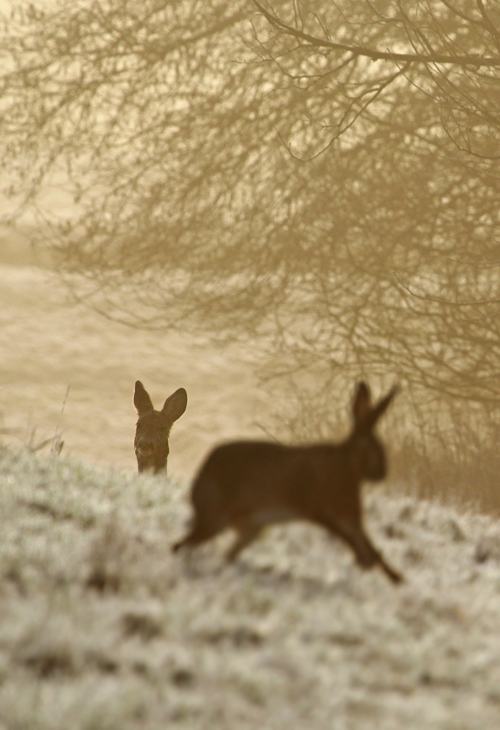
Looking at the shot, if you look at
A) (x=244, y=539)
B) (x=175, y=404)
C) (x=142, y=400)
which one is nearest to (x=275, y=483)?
(x=244, y=539)

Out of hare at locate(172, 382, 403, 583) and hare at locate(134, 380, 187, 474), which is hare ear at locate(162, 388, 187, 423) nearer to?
hare at locate(134, 380, 187, 474)

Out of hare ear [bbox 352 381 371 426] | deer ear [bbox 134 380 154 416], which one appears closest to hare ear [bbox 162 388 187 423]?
deer ear [bbox 134 380 154 416]

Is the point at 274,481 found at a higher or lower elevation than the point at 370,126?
lower

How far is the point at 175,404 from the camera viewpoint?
24.8 feet

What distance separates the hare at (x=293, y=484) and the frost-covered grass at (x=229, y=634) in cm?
30

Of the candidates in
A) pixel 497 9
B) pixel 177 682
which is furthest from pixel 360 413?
pixel 497 9

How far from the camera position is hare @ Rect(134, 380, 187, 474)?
24.7ft

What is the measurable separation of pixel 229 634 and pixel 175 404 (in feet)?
14.0

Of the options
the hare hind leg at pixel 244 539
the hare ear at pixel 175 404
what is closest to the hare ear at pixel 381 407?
the hare hind leg at pixel 244 539

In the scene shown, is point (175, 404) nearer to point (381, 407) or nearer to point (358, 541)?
point (358, 541)

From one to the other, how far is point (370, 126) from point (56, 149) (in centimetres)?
405

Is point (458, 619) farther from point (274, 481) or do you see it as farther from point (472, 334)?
point (472, 334)

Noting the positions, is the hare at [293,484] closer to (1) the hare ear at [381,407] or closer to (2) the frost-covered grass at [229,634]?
(1) the hare ear at [381,407]

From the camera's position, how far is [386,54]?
9.03 meters
